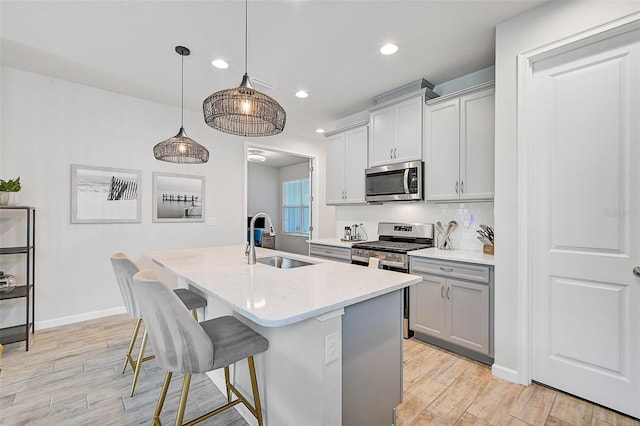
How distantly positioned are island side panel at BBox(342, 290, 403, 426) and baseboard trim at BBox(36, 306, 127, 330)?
11.1ft

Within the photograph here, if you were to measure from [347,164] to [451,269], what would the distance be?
2.05m

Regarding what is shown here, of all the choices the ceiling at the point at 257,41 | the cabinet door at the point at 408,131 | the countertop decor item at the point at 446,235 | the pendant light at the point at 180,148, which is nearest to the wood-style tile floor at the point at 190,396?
the countertop decor item at the point at 446,235

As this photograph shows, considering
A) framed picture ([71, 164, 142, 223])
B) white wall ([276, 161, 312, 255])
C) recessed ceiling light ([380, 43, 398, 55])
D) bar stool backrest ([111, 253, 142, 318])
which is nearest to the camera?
bar stool backrest ([111, 253, 142, 318])

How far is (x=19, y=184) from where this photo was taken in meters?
2.87

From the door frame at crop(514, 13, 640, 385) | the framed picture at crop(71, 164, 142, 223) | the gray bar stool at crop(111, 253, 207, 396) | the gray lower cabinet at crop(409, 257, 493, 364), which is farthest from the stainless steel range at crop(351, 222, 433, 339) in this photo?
the framed picture at crop(71, 164, 142, 223)

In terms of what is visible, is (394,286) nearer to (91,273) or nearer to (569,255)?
(569,255)

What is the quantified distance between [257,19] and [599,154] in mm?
2547

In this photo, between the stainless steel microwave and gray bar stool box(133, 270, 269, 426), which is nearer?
gray bar stool box(133, 270, 269, 426)

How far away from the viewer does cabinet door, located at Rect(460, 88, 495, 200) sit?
8.82 ft

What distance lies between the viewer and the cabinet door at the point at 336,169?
13.7 feet

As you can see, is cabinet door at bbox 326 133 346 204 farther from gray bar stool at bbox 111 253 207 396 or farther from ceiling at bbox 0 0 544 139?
gray bar stool at bbox 111 253 207 396

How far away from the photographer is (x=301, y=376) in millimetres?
1368

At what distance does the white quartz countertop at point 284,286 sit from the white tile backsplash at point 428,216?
1.70 m

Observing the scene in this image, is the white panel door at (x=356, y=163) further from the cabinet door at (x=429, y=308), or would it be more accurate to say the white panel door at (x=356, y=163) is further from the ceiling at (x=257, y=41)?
the cabinet door at (x=429, y=308)
